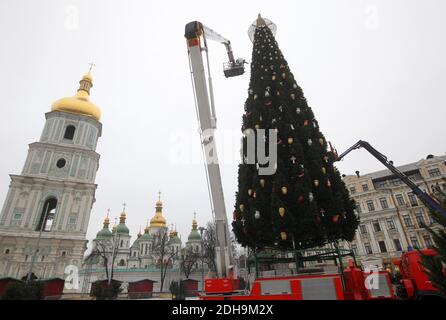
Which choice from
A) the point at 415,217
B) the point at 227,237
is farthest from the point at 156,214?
the point at 227,237

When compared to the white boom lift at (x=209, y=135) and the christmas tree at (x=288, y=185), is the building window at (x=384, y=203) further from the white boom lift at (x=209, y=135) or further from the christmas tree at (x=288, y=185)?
the white boom lift at (x=209, y=135)

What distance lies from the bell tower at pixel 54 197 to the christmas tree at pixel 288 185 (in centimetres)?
2921

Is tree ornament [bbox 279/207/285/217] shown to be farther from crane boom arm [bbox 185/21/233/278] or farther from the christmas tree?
crane boom arm [bbox 185/21/233/278]

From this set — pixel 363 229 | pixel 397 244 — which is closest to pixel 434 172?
pixel 397 244

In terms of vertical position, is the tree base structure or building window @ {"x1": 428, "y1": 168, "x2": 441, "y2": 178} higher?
building window @ {"x1": 428, "y1": 168, "x2": 441, "y2": 178}

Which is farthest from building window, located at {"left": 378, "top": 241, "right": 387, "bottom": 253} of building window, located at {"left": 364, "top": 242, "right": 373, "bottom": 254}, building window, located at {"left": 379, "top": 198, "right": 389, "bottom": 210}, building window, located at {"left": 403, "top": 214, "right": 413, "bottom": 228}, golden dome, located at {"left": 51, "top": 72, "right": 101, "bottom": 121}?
golden dome, located at {"left": 51, "top": 72, "right": 101, "bottom": 121}

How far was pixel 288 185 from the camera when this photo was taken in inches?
378

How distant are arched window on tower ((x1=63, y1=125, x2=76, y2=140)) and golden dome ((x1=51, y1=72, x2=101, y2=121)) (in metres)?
2.73

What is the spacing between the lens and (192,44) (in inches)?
426

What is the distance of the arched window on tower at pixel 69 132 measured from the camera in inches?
1628

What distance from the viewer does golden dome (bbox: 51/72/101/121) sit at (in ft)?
137

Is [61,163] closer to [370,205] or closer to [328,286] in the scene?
[328,286]
